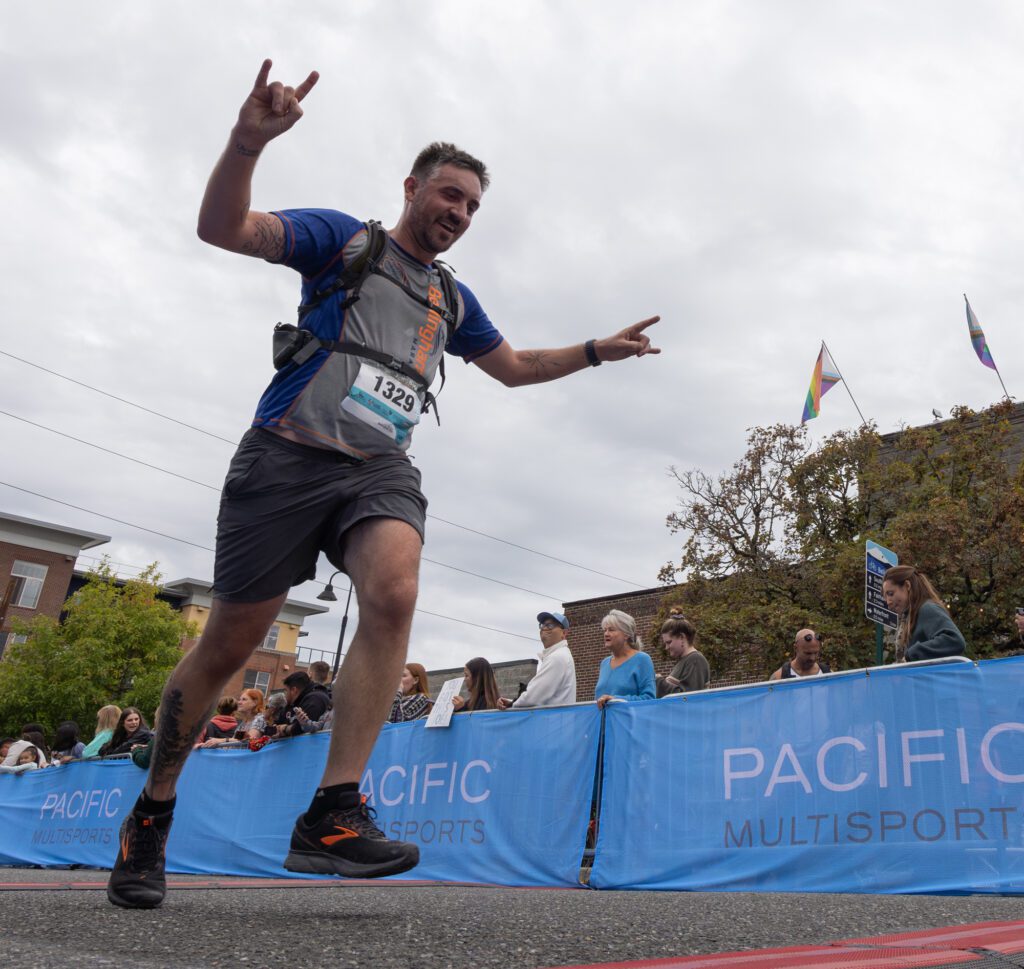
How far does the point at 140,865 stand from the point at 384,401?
1.42m

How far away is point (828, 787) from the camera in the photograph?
481 cm

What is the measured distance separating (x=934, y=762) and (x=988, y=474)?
665 inches

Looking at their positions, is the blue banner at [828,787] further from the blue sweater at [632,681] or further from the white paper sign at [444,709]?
the white paper sign at [444,709]

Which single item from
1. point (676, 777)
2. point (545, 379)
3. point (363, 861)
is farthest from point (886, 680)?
point (363, 861)

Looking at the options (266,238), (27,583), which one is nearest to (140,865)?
(266,238)

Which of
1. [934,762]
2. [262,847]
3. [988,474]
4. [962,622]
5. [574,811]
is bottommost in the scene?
[262,847]

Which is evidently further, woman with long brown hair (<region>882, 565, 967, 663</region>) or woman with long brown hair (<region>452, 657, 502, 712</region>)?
woman with long brown hair (<region>452, 657, 502, 712</region>)

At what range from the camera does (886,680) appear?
16.0ft

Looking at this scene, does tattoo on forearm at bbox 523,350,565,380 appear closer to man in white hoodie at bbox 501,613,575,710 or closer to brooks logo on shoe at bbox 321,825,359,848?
brooks logo on shoe at bbox 321,825,359,848

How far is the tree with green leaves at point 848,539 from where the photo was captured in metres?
17.5

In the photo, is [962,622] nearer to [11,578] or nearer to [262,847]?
[262,847]

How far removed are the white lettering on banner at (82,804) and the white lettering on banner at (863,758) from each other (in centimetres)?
595

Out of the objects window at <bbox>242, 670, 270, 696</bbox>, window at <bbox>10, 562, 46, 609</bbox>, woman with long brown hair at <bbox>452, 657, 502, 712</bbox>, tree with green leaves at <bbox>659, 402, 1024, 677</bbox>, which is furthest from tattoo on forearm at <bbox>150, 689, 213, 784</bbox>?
window at <bbox>242, 670, 270, 696</bbox>

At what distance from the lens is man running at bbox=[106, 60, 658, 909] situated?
7.82ft
